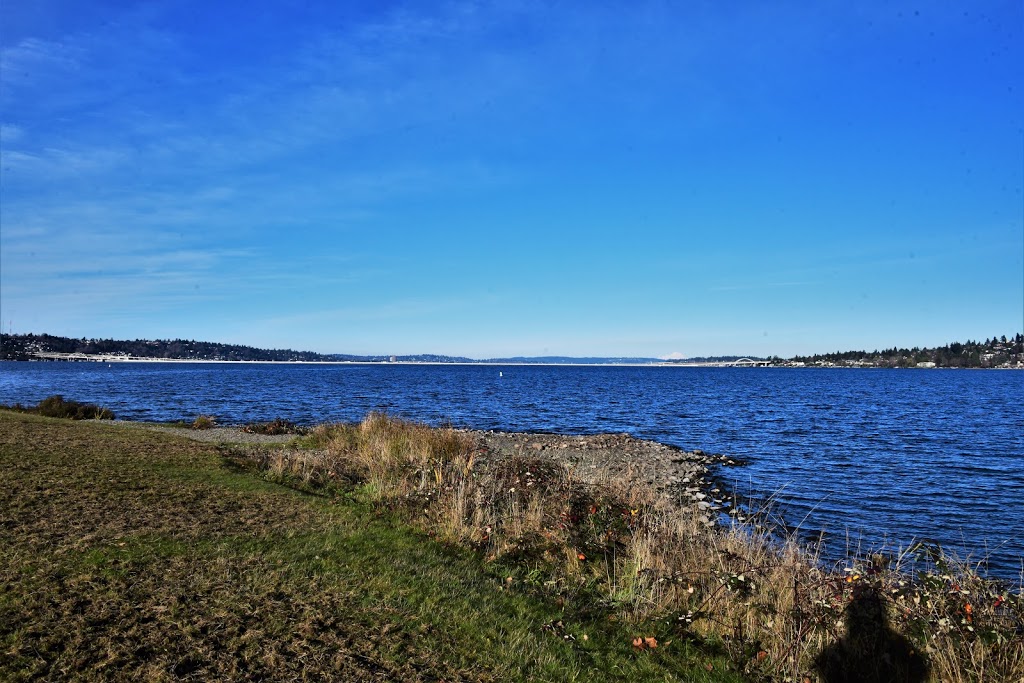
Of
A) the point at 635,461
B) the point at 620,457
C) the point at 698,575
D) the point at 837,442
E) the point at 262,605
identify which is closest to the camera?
the point at 262,605

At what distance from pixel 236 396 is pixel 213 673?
2504 inches

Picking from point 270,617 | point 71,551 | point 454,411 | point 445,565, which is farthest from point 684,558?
point 454,411

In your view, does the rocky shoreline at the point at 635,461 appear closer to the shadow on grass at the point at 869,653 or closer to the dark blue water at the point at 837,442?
the dark blue water at the point at 837,442

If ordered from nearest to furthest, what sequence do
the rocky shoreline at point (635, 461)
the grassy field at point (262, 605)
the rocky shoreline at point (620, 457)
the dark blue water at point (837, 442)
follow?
the grassy field at point (262, 605)
the dark blue water at point (837, 442)
the rocky shoreline at point (635, 461)
the rocky shoreline at point (620, 457)

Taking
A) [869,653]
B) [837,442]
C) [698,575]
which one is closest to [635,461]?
[837,442]

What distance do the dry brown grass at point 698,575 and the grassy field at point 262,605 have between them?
64cm

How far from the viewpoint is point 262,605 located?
7465 mm

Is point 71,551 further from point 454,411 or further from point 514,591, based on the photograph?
point 454,411

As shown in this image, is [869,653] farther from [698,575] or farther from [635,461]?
[635,461]

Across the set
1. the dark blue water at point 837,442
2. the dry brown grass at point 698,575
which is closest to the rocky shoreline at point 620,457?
the dark blue water at point 837,442

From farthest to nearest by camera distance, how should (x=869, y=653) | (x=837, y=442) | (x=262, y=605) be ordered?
(x=837, y=442), (x=869, y=653), (x=262, y=605)

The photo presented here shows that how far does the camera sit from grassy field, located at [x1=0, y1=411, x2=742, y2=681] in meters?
6.25

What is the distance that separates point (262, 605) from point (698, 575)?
609 cm

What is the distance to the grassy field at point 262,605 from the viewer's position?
625cm
